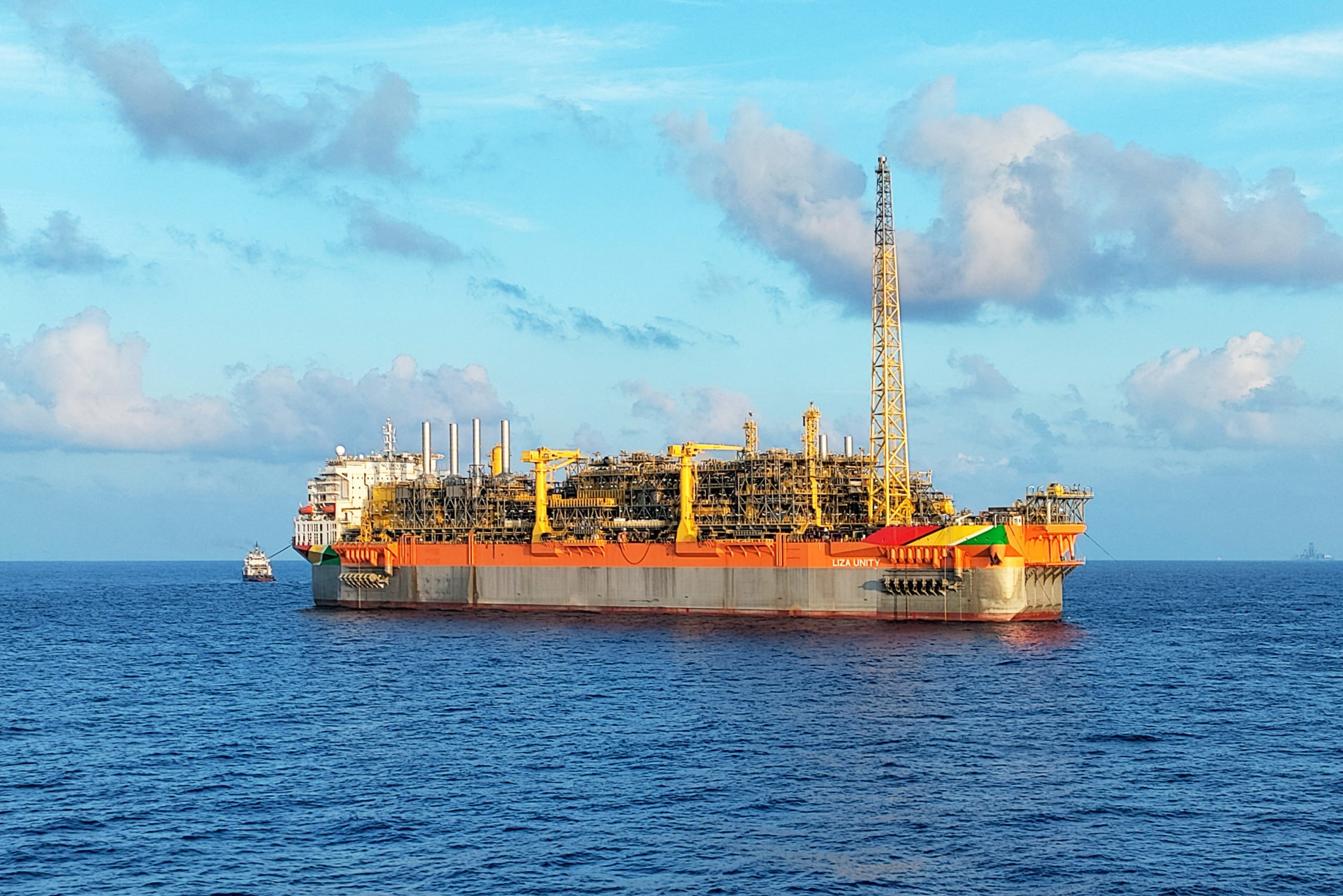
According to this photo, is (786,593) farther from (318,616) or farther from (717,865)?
(717,865)

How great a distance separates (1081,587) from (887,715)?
414ft

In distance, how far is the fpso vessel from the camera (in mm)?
72250

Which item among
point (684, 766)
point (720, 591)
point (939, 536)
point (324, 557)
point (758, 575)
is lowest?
point (684, 766)

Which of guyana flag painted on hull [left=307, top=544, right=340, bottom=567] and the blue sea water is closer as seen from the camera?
the blue sea water

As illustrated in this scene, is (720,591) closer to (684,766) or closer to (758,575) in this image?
(758,575)

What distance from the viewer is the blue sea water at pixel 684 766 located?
1089 inches

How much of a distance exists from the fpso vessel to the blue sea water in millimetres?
4415

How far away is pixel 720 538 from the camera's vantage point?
266ft

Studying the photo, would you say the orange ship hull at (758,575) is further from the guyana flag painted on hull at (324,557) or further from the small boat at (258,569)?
the small boat at (258,569)

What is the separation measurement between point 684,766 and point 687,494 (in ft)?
143

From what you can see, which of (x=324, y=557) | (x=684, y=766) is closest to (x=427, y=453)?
(x=324, y=557)

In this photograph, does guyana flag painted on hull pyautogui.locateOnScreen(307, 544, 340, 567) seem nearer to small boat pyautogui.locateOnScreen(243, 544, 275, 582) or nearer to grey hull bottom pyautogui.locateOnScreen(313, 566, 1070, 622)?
grey hull bottom pyautogui.locateOnScreen(313, 566, 1070, 622)

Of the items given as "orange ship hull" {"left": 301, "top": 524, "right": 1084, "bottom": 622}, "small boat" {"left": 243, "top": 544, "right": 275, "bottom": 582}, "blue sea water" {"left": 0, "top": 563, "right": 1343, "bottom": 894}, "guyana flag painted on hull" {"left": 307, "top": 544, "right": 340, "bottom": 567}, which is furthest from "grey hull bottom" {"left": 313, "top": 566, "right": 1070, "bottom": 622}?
"small boat" {"left": 243, "top": 544, "right": 275, "bottom": 582}

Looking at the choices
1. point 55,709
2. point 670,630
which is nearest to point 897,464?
point 670,630
